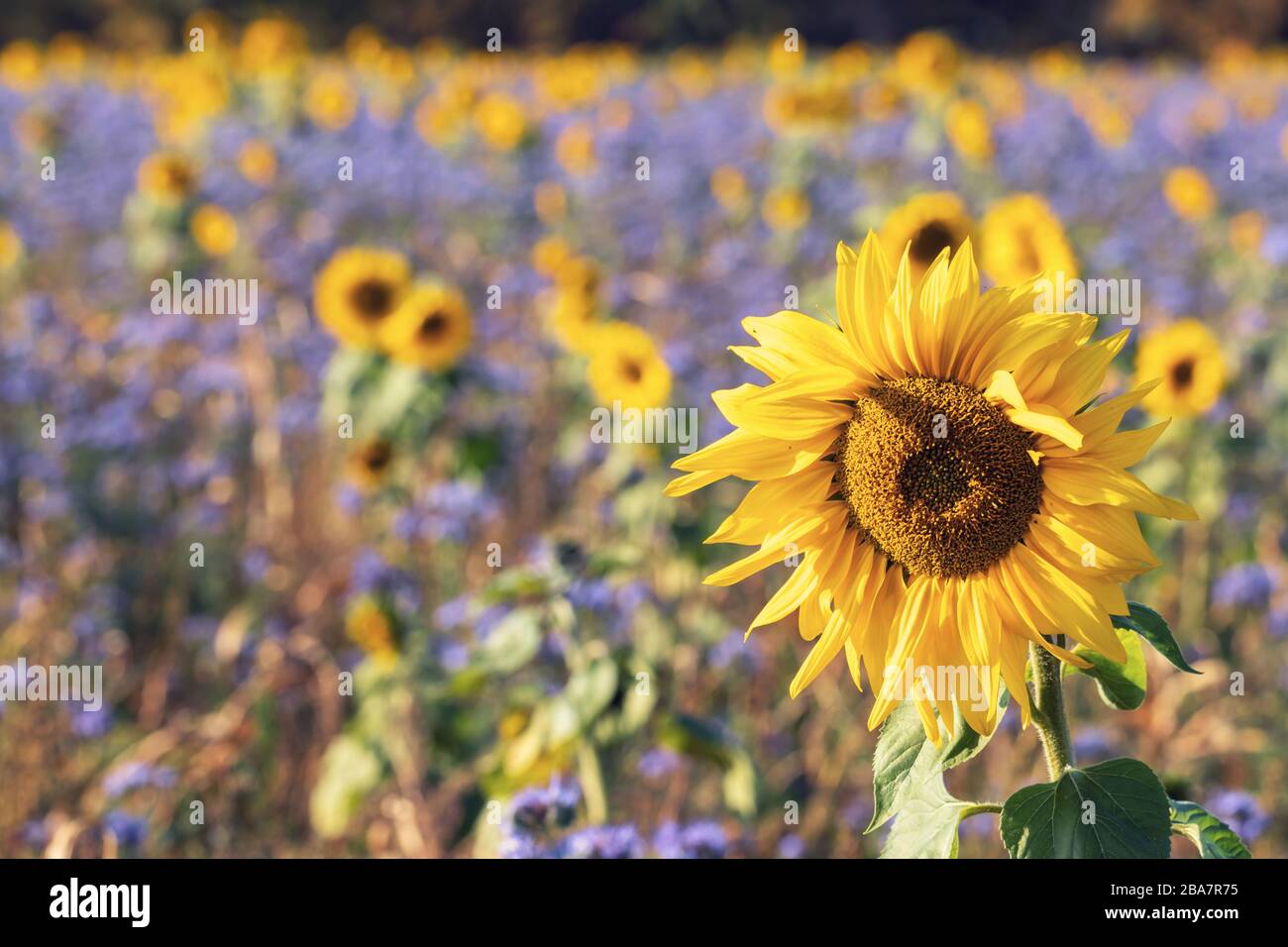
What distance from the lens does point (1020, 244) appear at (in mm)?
3352

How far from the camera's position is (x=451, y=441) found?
12.0 ft

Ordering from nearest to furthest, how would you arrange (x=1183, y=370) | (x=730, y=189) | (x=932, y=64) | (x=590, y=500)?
1. (x=1183, y=370)
2. (x=590, y=500)
3. (x=932, y=64)
4. (x=730, y=189)

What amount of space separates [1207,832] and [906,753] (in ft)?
1.00

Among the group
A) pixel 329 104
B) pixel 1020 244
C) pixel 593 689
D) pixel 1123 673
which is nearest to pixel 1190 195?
pixel 1020 244

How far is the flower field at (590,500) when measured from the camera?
1.25 metres

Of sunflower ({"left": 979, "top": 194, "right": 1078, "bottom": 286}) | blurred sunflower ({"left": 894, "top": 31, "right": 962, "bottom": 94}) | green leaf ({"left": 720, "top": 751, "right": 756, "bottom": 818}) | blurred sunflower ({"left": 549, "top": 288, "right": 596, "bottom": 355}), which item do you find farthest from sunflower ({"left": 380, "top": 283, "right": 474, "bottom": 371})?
blurred sunflower ({"left": 894, "top": 31, "right": 962, "bottom": 94})

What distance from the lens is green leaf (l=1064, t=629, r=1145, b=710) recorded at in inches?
48.1

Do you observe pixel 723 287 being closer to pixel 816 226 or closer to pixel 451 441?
pixel 816 226

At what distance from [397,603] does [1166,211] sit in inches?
252

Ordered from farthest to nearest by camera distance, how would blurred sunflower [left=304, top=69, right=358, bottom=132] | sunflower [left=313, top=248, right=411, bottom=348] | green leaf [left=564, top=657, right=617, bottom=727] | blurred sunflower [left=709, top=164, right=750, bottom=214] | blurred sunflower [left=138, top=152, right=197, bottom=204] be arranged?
1. blurred sunflower [left=304, top=69, right=358, bottom=132]
2. blurred sunflower [left=709, top=164, right=750, bottom=214]
3. blurred sunflower [left=138, top=152, right=197, bottom=204]
4. sunflower [left=313, top=248, right=411, bottom=348]
5. green leaf [left=564, top=657, right=617, bottom=727]

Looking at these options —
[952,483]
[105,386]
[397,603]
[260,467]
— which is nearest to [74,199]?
[105,386]

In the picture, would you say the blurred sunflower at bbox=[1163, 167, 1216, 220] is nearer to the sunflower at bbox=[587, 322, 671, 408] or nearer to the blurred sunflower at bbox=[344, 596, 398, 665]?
the sunflower at bbox=[587, 322, 671, 408]

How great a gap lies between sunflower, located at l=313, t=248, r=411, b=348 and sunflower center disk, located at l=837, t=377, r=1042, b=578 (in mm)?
2656

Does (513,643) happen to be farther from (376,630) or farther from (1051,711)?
(1051,711)
